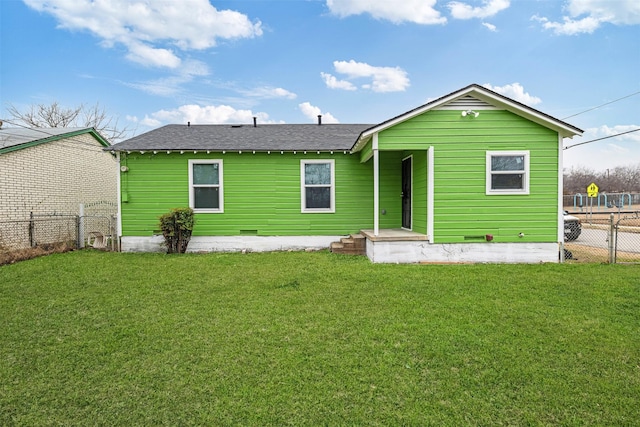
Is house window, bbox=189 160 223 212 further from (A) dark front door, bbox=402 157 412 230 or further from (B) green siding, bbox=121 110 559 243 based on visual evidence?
(A) dark front door, bbox=402 157 412 230

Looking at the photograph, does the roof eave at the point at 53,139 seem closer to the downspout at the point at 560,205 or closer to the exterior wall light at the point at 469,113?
the exterior wall light at the point at 469,113

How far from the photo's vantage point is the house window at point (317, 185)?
9.12m

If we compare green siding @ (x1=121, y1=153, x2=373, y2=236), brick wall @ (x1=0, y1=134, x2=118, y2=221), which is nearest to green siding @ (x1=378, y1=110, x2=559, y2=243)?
green siding @ (x1=121, y1=153, x2=373, y2=236)

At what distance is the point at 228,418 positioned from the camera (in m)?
2.19

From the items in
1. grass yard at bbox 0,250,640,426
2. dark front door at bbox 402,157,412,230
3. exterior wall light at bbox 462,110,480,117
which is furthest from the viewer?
dark front door at bbox 402,157,412,230

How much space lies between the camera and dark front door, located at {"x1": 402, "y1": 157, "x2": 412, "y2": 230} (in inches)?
341

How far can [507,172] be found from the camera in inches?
288

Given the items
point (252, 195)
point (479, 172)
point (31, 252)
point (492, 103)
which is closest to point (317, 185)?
point (252, 195)

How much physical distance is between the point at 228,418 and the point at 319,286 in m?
3.21

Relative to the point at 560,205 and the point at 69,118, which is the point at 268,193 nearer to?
the point at 560,205

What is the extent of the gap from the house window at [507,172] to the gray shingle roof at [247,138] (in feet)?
11.7

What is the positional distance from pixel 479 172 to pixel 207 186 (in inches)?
272

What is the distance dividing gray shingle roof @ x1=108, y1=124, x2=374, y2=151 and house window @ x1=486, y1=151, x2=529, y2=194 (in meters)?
3.57

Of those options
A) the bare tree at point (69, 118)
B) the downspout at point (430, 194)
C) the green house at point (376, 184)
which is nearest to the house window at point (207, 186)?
the green house at point (376, 184)
